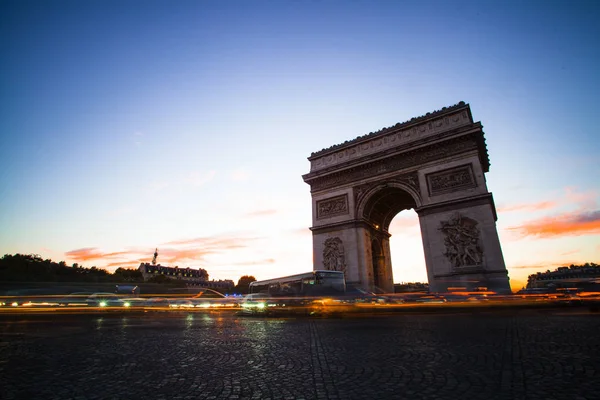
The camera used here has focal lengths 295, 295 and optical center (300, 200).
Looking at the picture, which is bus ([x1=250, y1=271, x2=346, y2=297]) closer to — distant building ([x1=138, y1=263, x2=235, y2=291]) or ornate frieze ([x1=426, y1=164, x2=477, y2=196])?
ornate frieze ([x1=426, y1=164, x2=477, y2=196])

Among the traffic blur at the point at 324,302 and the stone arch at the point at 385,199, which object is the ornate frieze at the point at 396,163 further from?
the traffic blur at the point at 324,302

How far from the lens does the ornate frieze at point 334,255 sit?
70.7 ft

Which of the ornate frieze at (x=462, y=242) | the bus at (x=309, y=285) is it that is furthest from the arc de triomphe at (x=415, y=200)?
the bus at (x=309, y=285)

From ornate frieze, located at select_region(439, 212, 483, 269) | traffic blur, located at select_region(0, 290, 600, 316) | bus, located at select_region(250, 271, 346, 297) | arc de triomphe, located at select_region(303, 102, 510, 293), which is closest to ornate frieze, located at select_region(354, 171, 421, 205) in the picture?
arc de triomphe, located at select_region(303, 102, 510, 293)

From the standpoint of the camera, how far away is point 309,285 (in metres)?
15.0

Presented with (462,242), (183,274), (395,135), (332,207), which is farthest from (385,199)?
(183,274)

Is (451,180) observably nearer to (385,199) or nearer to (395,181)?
(395,181)

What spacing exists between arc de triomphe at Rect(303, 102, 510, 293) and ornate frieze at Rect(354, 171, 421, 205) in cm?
7

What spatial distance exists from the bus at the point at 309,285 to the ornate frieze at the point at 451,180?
8.80 meters

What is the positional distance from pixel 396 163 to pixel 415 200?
10.3ft

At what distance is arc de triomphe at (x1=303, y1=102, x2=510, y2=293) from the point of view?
17.2m

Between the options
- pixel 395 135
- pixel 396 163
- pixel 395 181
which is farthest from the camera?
pixel 395 135

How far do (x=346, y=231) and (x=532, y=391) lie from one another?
20037mm

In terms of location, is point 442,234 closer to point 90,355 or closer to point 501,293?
point 501,293
